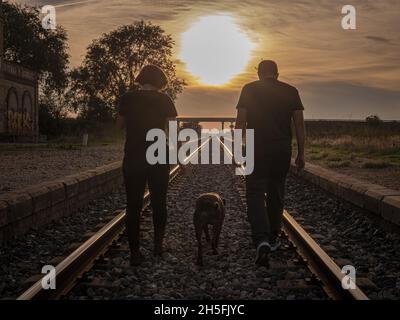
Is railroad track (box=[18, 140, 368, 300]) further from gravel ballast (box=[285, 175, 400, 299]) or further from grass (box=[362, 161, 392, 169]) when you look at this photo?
grass (box=[362, 161, 392, 169])

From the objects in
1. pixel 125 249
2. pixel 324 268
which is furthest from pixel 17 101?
pixel 324 268

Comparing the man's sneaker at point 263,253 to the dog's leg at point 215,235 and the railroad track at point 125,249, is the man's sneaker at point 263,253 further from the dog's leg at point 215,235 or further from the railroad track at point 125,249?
the dog's leg at point 215,235

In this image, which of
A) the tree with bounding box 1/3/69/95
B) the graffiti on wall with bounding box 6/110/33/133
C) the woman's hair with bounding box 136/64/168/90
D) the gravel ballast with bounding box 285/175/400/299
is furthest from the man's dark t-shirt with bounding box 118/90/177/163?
the tree with bounding box 1/3/69/95

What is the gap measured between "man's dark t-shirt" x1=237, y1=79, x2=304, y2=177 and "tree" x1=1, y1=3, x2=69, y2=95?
53370 mm

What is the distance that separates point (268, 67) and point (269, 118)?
55 cm

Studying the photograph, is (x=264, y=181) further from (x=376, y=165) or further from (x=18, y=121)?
(x=18, y=121)

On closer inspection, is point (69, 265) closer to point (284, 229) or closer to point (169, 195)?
point (284, 229)

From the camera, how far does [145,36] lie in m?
65.1

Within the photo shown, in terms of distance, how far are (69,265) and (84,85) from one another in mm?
62803

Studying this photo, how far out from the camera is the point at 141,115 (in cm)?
572

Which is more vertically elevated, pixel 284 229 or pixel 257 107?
pixel 257 107

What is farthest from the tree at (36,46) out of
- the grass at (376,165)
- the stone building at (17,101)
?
the grass at (376,165)

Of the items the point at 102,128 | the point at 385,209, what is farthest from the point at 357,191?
the point at 102,128
